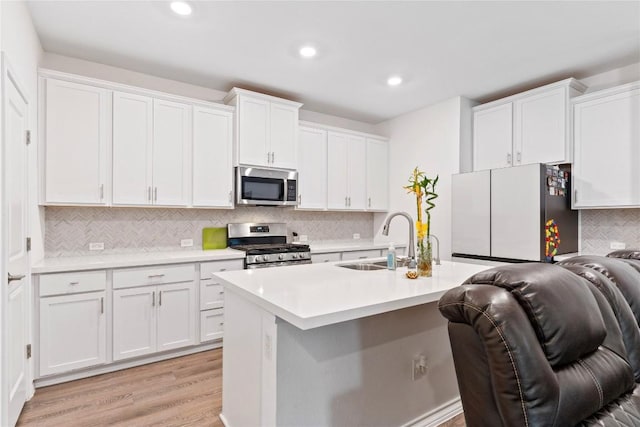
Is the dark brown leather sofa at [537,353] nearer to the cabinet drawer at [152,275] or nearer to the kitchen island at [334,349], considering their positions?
the kitchen island at [334,349]

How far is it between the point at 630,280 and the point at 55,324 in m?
3.57

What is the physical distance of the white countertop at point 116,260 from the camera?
2.51m

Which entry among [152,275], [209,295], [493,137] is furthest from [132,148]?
[493,137]

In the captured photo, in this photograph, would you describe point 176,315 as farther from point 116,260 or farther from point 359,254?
point 359,254

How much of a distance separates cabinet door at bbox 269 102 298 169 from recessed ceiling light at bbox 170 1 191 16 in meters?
1.52

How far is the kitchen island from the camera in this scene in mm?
1473

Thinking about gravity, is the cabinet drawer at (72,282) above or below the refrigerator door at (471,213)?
below

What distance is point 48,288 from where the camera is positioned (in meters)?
2.47

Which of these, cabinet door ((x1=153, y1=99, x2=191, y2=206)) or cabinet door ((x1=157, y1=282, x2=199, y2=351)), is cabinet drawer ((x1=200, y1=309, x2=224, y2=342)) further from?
cabinet door ((x1=153, y1=99, x2=191, y2=206))

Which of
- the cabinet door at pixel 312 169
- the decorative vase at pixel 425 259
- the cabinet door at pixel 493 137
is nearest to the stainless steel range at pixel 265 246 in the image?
the cabinet door at pixel 312 169

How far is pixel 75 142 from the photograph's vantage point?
2.84m

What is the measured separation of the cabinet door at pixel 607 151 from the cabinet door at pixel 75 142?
443cm

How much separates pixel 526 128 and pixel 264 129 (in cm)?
284

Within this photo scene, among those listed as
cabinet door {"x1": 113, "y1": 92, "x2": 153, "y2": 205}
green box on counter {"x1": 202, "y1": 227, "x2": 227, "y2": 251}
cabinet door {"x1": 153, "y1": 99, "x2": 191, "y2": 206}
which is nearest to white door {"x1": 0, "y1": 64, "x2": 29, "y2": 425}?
cabinet door {"x1": 113, "y1": 92, "x2": 153, "y2": 205}
